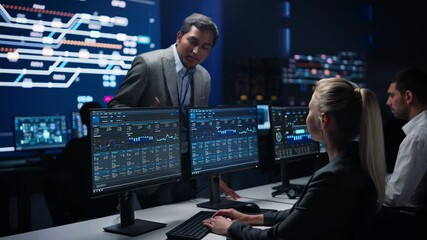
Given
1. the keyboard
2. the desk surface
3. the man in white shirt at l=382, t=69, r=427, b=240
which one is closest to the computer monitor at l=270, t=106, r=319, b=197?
the desk surface

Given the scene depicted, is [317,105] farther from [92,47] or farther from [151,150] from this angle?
[92,47]

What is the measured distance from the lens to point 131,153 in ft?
6.05

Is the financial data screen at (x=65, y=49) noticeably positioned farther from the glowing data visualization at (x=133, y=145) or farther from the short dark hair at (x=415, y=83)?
the short dark hair at (x=415, y=83)

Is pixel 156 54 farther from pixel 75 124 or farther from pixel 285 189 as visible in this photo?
pixel 75 124

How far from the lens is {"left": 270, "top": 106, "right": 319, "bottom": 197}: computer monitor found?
2.64 m

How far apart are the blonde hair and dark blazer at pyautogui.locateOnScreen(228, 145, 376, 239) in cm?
4

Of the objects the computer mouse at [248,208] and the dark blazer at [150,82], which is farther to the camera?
the dark blazer at [150,82]

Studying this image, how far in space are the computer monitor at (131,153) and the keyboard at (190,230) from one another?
0.41ft

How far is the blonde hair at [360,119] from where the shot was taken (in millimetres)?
1469

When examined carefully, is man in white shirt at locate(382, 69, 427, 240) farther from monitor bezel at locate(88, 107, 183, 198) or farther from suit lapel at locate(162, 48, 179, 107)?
suit lapel at locate(162, 48, 179, 107)

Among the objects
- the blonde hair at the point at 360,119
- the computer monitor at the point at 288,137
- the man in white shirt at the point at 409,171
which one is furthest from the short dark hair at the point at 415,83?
the blonde hair at the point at 360,119

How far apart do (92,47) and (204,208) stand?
314 cm

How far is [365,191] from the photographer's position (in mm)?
1471

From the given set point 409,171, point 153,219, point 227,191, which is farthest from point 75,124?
point 409,171
